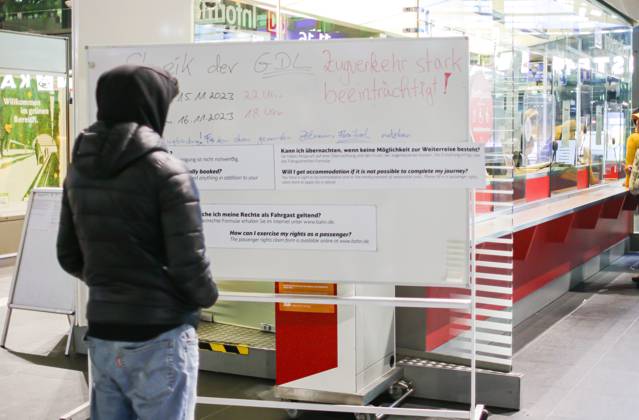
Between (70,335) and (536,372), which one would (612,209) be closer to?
(536,372)

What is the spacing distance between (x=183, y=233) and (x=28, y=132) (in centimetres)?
782

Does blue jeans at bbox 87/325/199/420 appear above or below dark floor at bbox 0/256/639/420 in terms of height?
above

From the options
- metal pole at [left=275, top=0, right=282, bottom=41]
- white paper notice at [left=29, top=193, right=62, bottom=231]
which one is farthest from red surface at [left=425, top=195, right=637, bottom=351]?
white paper notice at [left=29, top=193, right=62, bottom=231]

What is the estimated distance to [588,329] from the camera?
6137 mm

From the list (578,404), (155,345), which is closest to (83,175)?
(155,345)

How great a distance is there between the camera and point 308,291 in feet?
12.8

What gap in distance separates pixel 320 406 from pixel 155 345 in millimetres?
1612

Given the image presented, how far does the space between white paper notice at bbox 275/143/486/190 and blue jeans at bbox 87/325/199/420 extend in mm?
1296

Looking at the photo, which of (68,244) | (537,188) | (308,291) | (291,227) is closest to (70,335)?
(308,291)

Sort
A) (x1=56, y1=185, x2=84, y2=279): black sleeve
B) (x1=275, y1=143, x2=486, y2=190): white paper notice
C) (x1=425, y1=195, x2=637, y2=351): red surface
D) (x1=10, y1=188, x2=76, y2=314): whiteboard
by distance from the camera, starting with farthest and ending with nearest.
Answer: (x1=10, y1=188, x2=76, y2=314): whiteboard < (x1=425, y1=195, x2=637, y2=351): red surface < (x1=275, y1=143, x2=486, y2=190): white paper notice < (x1=56, y1=185, x2=84, y2=279): black sleeve

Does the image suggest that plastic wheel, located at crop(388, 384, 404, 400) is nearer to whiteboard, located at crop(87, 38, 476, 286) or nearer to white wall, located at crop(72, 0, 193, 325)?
whiteboard, located at crop(87, 38, 476, 286)

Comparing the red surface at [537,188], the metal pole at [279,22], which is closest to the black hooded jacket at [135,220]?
the metal pole at [279,22]

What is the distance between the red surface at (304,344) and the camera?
160 inches

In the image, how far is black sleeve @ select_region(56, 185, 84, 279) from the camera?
2.39m
